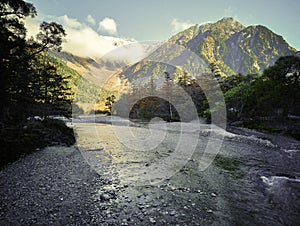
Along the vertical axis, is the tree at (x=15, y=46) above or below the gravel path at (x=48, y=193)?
above

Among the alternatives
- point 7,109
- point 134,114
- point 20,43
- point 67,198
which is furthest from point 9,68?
point 134,114

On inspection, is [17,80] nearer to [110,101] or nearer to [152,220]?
[152,220]

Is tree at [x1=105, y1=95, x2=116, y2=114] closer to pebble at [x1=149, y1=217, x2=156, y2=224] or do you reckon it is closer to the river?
the river

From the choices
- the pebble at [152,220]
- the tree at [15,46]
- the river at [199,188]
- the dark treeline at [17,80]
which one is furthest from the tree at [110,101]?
the pebble at [152,220]

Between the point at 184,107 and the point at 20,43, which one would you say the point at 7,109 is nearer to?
the point at 20,43

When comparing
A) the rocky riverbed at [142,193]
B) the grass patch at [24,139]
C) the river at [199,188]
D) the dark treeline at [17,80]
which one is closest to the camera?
the rocky riverbed at [142,193]

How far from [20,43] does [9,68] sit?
6.85 ft

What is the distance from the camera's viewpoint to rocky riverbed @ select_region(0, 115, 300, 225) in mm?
5473

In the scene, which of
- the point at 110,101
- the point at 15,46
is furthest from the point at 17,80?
the point at 110,101

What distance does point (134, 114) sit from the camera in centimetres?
7144

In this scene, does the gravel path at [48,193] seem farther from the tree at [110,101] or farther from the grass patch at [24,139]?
the tree at [110,101]

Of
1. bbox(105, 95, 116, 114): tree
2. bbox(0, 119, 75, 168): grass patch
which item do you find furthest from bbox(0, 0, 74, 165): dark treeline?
bbox(105, 95, 116, 114): tree

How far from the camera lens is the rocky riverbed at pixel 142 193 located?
5473 mm

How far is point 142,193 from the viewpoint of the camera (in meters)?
7.31
